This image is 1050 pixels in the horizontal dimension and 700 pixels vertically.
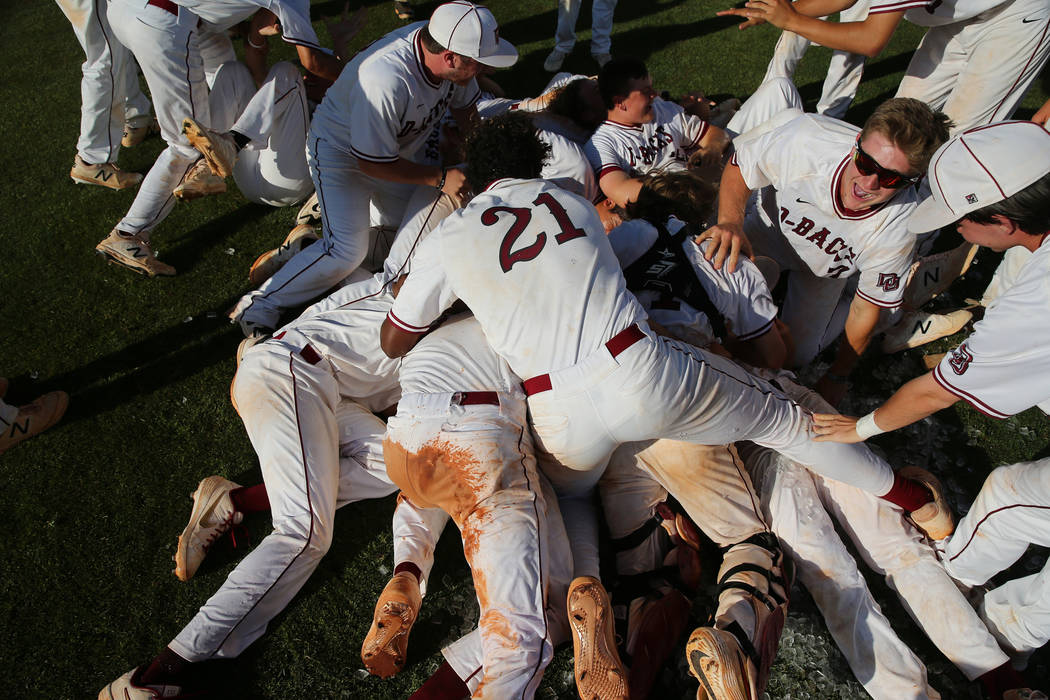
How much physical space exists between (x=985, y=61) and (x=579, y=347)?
356cm

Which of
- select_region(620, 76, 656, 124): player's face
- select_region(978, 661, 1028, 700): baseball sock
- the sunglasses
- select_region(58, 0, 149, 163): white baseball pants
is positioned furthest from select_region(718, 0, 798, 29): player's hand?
select_region(58, 0, 149, 163): white baseball pants

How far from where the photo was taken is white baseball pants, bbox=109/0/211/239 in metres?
4.69

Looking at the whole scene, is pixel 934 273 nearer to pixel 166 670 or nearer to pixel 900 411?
pixel 900 411

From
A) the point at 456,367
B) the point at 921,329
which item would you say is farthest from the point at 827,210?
the point at 456,367

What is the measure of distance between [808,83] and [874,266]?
3.60 m

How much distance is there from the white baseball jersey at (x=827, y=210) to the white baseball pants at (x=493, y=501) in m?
2.07

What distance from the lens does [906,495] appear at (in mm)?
3418

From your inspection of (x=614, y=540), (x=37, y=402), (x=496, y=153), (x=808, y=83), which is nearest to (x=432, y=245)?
(x=496, y=153)

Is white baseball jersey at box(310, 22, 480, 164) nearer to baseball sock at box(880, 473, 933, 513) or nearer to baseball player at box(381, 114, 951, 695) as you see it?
baseball player at box(381, 114, 951, 695)

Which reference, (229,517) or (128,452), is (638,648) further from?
(128,452)

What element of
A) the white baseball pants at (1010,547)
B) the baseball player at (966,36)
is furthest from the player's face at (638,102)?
the white baseball pants at (1010,547)

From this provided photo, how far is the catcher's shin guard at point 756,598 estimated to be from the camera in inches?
114

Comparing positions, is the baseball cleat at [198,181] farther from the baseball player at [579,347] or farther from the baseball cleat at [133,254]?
the baseball player at [579,347]

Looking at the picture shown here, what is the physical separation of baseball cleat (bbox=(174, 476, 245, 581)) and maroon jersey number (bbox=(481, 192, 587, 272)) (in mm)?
2127
